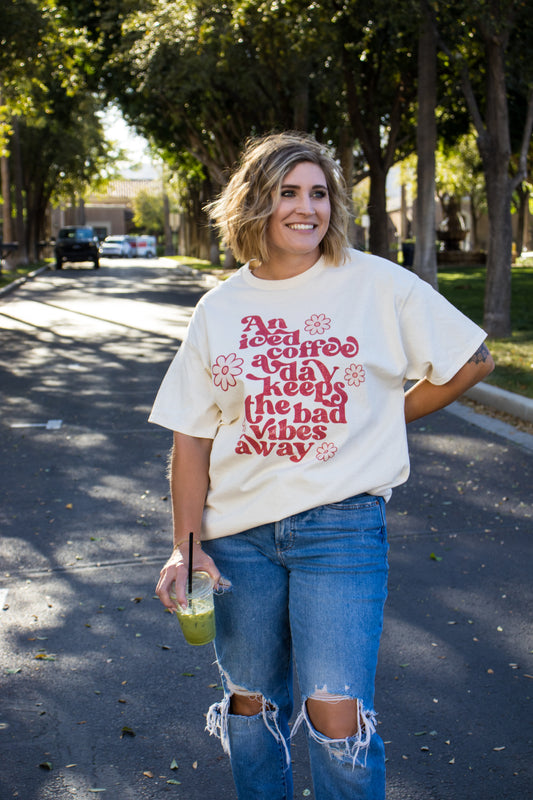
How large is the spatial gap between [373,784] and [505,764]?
109cm

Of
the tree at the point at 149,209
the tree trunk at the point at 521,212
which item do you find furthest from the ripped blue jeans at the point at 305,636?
the tree at the point at 149,209

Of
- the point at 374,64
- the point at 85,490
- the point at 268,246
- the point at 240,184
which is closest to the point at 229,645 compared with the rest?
the point at 268,246

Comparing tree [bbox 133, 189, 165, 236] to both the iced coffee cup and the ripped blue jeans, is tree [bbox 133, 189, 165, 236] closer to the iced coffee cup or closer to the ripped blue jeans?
the ripped blue jeans

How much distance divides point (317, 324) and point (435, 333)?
31cm

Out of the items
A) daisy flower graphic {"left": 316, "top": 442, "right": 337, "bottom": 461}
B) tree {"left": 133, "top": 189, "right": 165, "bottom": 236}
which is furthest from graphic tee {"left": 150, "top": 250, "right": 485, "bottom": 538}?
tree {"left": 133, "top": 189, "right": 165, "bottom": 236}

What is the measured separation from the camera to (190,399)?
2506 mm

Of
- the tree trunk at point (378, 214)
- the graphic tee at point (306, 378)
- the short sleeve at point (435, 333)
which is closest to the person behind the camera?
the graphic tee at point (306, 378)

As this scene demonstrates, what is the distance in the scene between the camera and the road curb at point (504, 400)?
8523 millimetres

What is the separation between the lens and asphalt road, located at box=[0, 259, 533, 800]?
3.19 meters

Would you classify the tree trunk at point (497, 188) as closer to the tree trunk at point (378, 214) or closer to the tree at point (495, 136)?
the tree at point (495, 136)

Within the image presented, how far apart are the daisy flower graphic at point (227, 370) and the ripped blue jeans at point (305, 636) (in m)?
0.37

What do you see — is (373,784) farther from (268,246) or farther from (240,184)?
(240,184)

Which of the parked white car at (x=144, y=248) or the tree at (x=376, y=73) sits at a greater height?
the tree at (x=376, y=73)

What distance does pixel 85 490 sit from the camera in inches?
260
